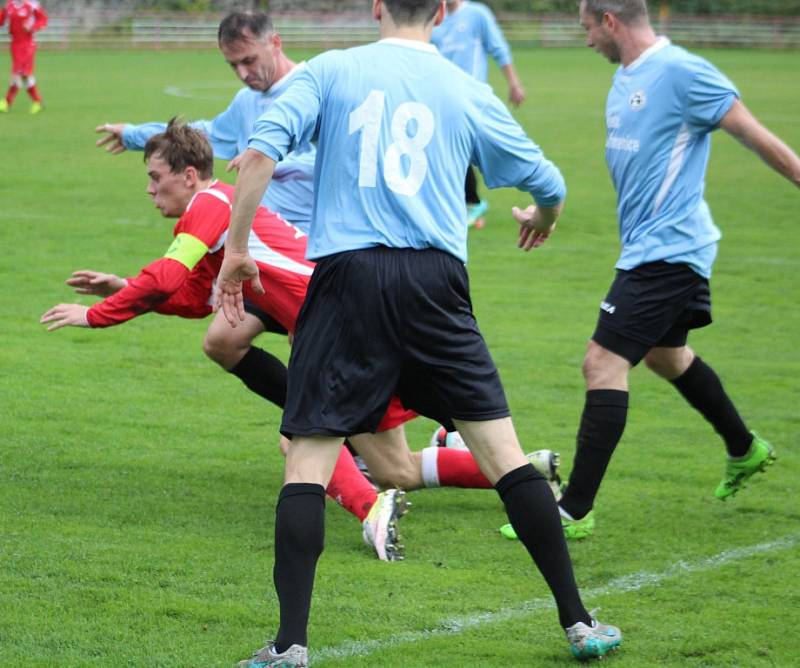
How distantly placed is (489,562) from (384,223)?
5.35 feet

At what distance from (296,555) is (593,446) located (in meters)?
1.78

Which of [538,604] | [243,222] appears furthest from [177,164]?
[538,604]

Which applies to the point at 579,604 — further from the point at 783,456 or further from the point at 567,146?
the point at 567,146

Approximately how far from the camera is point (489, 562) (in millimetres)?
5020

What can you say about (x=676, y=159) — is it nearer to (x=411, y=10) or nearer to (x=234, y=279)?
(x=411, y=10)

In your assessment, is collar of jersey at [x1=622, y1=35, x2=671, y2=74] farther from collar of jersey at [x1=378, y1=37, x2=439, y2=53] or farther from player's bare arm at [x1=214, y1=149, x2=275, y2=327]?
player's bare arm at [x1=214, y1=149, x2=275, y2=327]

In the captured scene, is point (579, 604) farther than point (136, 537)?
No

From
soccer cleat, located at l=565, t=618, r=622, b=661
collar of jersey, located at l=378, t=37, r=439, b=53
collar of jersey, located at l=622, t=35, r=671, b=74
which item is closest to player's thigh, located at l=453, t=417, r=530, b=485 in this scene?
soccer cleat, located at l=565, t=618, r=622, b=661

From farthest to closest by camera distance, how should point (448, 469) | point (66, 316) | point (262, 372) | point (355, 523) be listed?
point (262, 372), point (448, 469), point (355, 523), point (66, 316)

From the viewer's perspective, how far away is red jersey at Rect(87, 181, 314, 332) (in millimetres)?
5023

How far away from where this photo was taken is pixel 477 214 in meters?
13.0

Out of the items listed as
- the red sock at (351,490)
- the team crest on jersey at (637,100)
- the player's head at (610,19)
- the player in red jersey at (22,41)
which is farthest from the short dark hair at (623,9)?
the player in red jersey at (22,41)

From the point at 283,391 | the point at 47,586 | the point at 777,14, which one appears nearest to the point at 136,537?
the point at 47,586

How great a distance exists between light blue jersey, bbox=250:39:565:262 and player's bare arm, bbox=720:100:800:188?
1.45m
